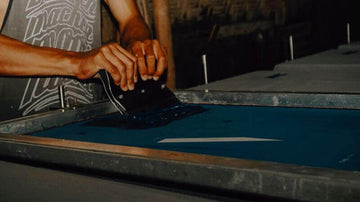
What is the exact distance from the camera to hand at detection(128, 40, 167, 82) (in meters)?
2.01

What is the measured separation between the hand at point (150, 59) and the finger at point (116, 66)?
63 millimetres

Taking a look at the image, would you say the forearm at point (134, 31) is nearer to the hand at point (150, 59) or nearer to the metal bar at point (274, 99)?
the metal bar at point (274, 99)

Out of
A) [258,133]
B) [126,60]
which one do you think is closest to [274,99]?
[258,133]

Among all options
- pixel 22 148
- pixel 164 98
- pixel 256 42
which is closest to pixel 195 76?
pixel 256 42

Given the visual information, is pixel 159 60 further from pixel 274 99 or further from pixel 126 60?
pixel 274 99

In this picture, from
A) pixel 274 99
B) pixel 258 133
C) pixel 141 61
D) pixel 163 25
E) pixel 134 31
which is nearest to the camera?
pixel 258 133

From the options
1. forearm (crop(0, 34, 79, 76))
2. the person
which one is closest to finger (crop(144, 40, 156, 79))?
the person

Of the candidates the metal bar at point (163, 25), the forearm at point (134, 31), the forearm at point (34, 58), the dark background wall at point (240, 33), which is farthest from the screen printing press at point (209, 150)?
the dark background wall at point (240, 33)

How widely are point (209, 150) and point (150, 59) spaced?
1.83ft

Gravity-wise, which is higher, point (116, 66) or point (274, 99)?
point (116, 66)

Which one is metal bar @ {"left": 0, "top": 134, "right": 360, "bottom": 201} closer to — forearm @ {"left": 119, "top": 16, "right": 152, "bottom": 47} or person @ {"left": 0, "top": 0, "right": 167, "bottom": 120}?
person @ {"left": 0, "top": 0, "right": 167, "bottom": 120}

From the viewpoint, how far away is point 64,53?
2.23m

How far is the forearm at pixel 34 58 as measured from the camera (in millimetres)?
2193

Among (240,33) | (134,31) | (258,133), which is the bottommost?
(258,133)
